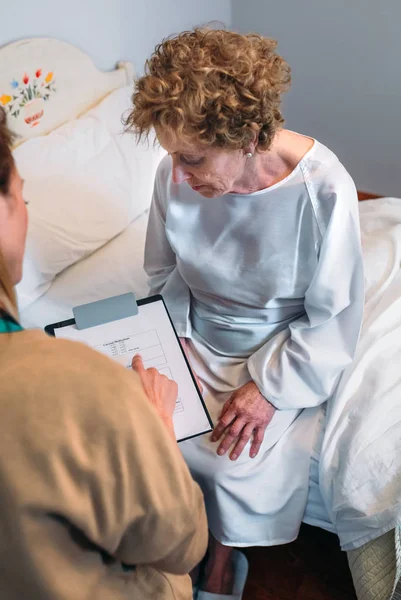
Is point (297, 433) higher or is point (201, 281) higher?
point (201, 281)

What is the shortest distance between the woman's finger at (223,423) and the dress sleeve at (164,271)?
0.82 feet

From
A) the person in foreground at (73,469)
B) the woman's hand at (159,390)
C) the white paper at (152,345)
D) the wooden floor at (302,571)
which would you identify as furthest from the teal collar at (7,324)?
the wooden floor at (302,571)

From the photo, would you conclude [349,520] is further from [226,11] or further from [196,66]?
→ [226,11]

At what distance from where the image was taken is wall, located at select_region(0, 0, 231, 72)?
155cm

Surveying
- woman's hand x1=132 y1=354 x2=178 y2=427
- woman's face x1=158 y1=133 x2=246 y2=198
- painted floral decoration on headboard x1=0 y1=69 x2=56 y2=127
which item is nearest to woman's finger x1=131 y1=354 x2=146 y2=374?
woman's hand x1=132 y1=354 x2=178 y2=427

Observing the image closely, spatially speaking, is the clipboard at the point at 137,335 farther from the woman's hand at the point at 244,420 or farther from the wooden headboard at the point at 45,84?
the wooden headboard at the point at 45,84

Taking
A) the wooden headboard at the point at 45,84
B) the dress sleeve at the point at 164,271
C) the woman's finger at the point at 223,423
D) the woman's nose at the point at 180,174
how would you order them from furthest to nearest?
the wooden headboard at the point at 45,84 < the dress sleeve at the point at 164,271 < the woman's finger at the point at 223,423 < the woman's nose at the point at 180,174

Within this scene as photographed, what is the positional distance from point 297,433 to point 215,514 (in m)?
0.25

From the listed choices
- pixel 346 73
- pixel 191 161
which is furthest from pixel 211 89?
pixel 346 73

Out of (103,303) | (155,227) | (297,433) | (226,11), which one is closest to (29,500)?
(103,303)

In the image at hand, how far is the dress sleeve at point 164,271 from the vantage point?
4.01ft

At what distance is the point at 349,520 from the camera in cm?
103

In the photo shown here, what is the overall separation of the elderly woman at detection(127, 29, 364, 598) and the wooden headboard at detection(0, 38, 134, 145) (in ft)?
2.27

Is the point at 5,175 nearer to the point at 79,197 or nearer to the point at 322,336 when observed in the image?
the point at 322,336
